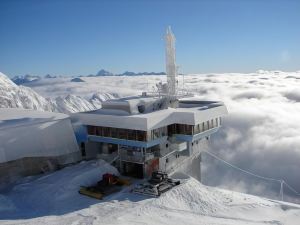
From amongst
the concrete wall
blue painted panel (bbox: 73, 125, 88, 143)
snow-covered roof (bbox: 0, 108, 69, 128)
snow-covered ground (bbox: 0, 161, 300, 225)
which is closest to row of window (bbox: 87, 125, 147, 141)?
blue painted panel (bbox: 73, 125, 88, 143)

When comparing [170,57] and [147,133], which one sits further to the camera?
[170,57]

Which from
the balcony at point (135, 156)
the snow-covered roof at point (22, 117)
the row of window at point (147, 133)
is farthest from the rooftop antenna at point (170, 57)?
the snow-covered roof at point (22, 117)

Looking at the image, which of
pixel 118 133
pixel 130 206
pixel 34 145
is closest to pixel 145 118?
pixel 118 133

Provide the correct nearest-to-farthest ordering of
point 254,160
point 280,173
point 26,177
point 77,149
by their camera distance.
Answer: point 26,177 → point 77,149 → point 280,173 → point 254,160

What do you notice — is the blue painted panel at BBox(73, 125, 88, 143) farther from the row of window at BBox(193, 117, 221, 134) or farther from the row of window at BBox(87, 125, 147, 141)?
the row of window at BBox(193, 117, 221, 134)

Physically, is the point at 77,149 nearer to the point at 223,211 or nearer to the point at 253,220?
the point at 223,211

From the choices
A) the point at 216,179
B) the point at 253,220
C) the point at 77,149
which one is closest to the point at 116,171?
the point at 77,149

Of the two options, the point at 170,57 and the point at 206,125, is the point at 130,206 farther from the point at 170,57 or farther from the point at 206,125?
the point at 170,57
